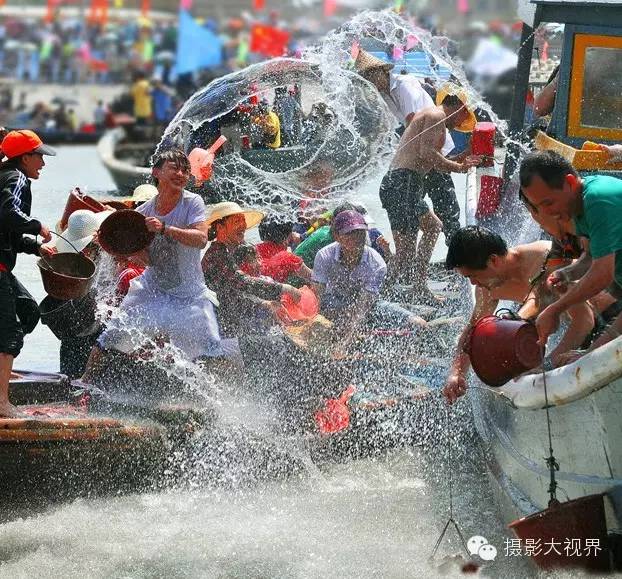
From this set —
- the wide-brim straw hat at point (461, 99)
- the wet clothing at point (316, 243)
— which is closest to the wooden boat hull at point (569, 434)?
the wet clothing at point (316, 243)

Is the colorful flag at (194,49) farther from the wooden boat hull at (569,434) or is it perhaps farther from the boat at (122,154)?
the wooden boat hull at (569,434)

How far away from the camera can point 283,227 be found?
26.8ft

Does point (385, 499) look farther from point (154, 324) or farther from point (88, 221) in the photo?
point (88, 221)

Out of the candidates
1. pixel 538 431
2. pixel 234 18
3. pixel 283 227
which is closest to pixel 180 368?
pixel 283 227

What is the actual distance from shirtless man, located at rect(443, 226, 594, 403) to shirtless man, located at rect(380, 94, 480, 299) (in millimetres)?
2791

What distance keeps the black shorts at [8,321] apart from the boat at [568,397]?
2.45 meters

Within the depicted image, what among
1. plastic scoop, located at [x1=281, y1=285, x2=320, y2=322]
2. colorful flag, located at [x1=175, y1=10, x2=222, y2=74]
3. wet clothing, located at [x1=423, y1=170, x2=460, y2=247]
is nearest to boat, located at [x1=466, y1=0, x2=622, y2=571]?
wet clothing, located at [x1=423, y1=170, x2=460, y2=247]

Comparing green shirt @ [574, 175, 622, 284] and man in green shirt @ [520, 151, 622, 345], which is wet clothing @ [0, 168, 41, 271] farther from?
green shirt @ [574, 175, 622, 284]

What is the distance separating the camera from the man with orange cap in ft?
21.0

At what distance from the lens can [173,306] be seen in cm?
693

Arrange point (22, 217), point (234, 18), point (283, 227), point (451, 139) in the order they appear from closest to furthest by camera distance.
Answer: point (22, 217) < point (283, 227) < point (451, 139) < point (234, 18)

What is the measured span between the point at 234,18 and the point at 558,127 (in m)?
51.9

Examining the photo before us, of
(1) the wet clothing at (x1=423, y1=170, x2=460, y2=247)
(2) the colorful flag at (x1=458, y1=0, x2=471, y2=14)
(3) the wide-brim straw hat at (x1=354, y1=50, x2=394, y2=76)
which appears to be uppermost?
(3) the wide-brim straw hat at (x1=354, y1=50, x2=394, y2=76)

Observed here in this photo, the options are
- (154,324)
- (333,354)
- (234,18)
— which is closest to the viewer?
(154,324)
